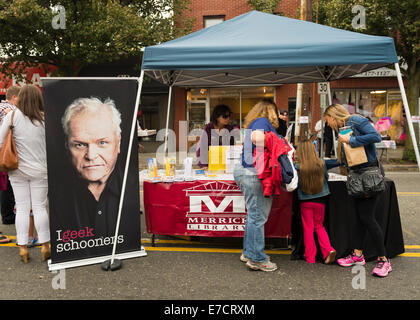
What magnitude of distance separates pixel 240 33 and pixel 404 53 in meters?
10.2

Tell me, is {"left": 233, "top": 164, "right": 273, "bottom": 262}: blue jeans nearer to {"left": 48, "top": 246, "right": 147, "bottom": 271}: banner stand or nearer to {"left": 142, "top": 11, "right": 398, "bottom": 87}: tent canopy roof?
{"left": 142, "top": 11, "right": 398, "bottom": 87}: tent canopy roof

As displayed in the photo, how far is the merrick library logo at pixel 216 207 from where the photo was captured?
4.36m

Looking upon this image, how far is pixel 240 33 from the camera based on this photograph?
164 inches

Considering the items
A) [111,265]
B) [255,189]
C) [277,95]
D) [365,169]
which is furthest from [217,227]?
[277,95]

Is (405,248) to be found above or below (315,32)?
below

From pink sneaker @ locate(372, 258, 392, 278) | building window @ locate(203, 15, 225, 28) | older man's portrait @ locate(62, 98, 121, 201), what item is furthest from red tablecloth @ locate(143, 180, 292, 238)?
building window @ locate(203, 15, 225, 28)

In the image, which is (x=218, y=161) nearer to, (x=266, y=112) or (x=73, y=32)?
(x=266, y=112)

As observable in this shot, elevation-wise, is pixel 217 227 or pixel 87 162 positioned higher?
pixel 87 162

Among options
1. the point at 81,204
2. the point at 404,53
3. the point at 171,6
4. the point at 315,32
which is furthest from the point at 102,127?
the point at 171,6

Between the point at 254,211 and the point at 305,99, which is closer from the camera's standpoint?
the point at 254,211

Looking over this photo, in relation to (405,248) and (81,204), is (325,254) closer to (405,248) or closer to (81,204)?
(405,248)

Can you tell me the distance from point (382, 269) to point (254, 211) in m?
1.45

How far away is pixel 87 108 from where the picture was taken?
392 centimetres

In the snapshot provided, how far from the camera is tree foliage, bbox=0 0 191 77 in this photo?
11.1m
